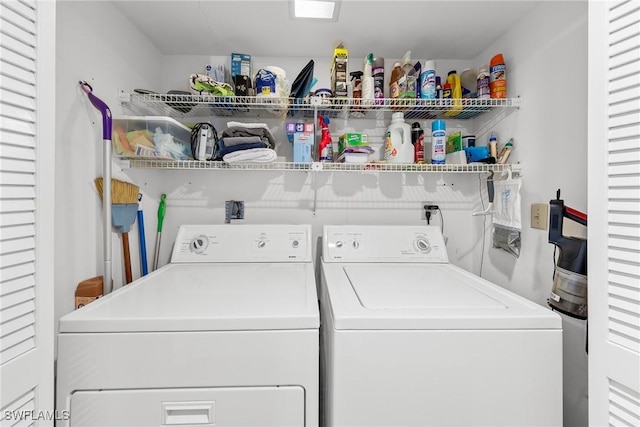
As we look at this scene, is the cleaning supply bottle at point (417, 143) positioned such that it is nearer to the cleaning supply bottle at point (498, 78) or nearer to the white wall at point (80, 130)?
the cleaning supply bottle at point (498, 78)

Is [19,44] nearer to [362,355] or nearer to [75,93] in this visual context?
[75,93]

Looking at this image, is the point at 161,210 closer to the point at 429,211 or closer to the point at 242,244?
the point at 242,244

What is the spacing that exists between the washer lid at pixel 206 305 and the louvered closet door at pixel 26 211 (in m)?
0.20

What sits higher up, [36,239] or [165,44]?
[165,44]

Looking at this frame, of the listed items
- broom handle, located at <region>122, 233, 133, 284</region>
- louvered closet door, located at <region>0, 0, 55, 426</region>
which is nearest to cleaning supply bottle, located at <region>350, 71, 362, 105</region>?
louvered closet door, located at <region>0, 0, 55, 426</region>

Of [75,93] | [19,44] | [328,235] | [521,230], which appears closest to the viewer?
[19,44]

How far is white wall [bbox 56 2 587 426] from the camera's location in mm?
1238

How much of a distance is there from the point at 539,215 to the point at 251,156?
4.90ft

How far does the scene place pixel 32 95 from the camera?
75 centimetres

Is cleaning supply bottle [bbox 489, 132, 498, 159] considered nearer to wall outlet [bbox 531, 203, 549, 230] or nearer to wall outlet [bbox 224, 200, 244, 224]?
wall outlet [bbox 531, 203, 549, 230]

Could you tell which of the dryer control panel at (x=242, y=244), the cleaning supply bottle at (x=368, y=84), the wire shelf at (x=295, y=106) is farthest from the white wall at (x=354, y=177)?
the cleaning supply bottle at (x=368, y=84)

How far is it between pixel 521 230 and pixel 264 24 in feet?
5.84

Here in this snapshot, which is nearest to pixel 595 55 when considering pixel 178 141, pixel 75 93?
pixel 178 141

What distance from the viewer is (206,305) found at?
3.49 feet
